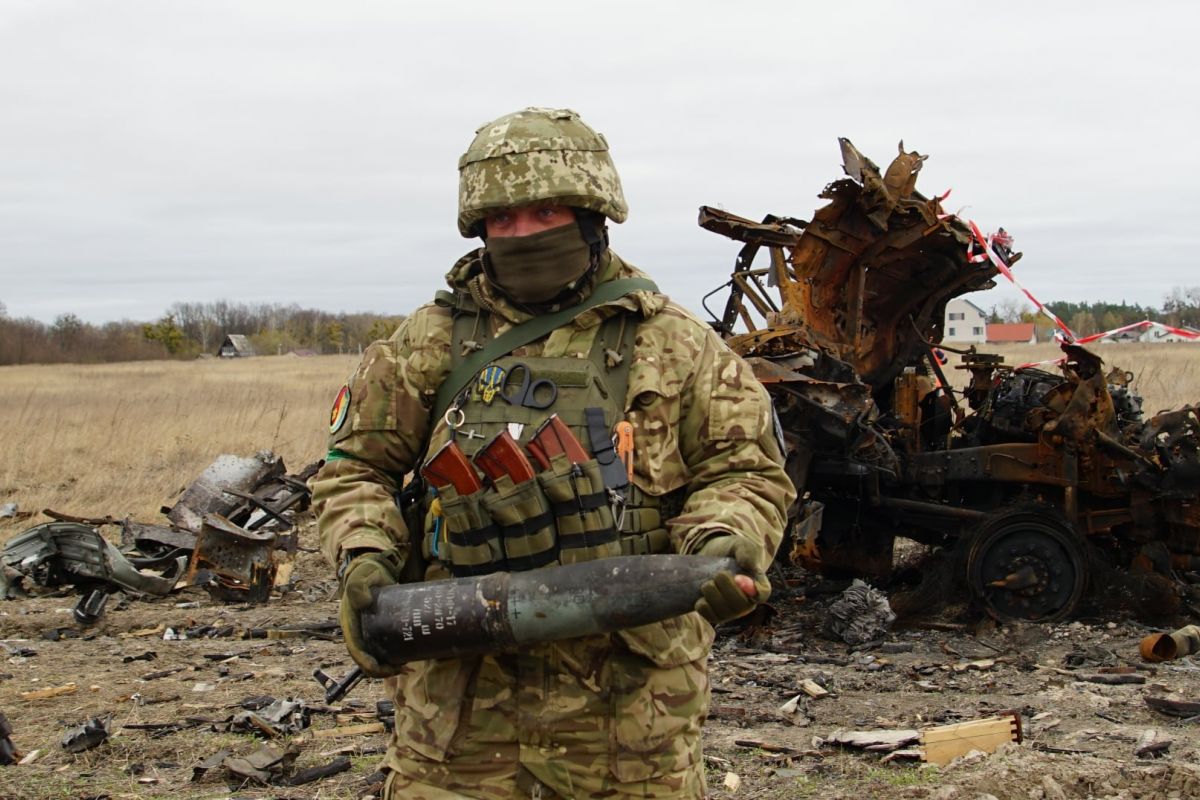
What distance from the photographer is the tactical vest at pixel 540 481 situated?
2.62 metres

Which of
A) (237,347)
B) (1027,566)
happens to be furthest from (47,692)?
(237,347)

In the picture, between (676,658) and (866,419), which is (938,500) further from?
(676,658)

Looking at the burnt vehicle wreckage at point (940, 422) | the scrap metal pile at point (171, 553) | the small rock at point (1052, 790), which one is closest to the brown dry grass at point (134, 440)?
the scrap metal pile at point (171, 553)

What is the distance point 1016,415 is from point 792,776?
14.9ft

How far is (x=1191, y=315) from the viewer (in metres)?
42.2

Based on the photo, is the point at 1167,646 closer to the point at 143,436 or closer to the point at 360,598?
the point at 360,598

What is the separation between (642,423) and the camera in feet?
9.28

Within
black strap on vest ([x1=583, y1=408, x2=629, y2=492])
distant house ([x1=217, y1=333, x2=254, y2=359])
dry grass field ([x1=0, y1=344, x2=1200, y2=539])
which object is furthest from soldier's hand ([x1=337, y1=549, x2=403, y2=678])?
distant house ([x1=217, y1=333, x2=254, y2=359])

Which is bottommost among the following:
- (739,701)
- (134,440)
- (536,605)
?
(739,701)

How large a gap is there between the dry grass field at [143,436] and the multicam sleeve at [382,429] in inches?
410

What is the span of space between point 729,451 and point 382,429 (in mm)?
805

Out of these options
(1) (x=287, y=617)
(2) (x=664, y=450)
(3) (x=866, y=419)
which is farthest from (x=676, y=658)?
(1) (x=287, y=617)

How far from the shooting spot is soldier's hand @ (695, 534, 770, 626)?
7.94ft

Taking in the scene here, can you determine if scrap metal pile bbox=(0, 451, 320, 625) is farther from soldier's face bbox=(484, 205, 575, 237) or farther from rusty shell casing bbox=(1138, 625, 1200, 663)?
soldier's face bbox=(484, 205, 575, 237)
